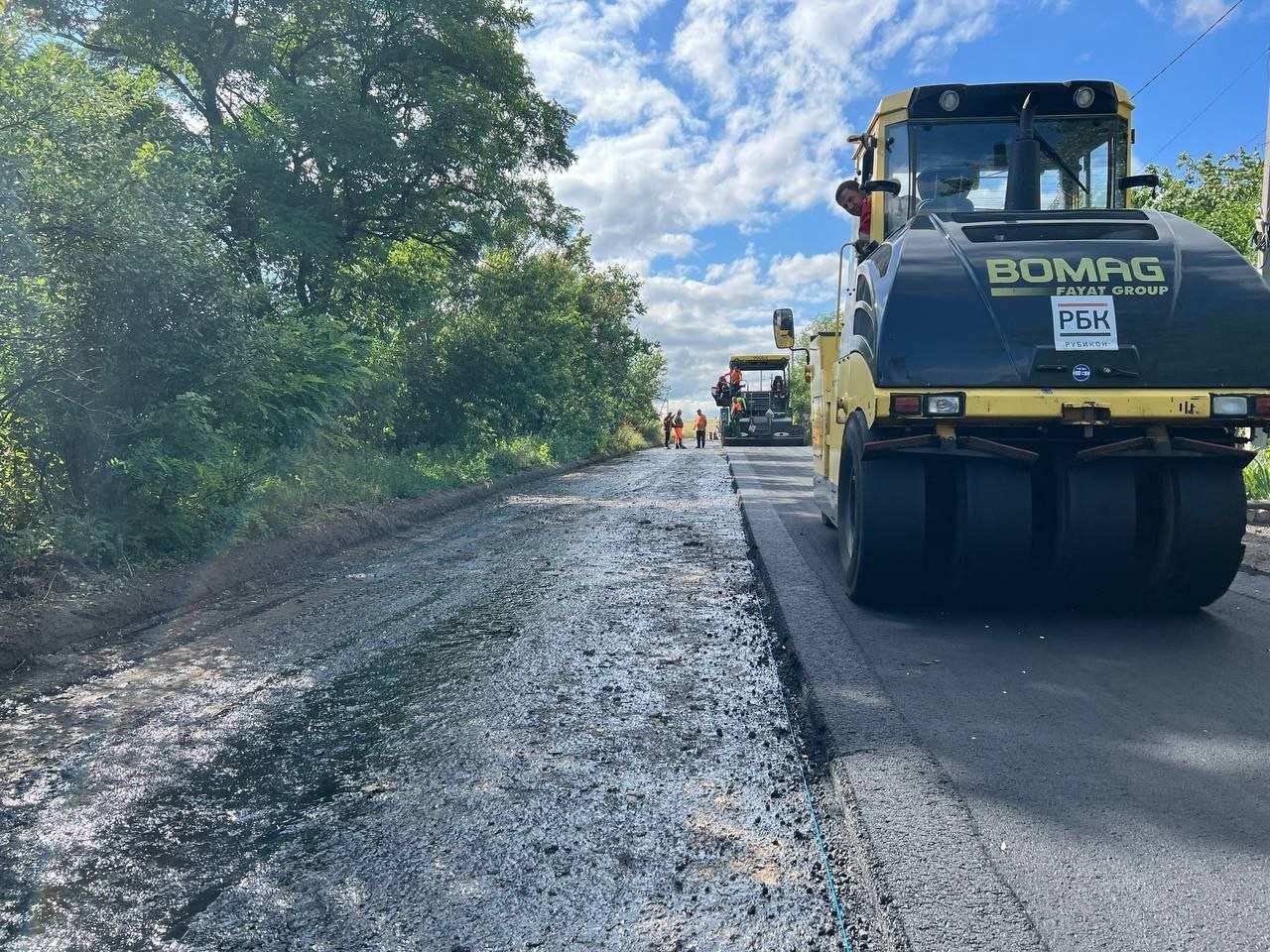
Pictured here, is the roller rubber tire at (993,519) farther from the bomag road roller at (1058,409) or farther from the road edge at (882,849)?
the road edge at (882,849)

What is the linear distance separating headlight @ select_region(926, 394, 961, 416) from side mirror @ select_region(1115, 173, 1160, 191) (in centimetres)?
318

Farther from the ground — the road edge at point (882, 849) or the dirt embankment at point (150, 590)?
the dirt embankment at point (150, 590)

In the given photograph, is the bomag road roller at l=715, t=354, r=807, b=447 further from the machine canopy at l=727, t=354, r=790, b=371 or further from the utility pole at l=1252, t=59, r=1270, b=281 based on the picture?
the utility pole at l=1252, t=59, r=1270, b=281

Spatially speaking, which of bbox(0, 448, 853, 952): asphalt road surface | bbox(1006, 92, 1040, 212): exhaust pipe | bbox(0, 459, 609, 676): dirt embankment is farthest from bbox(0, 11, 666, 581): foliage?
bbox(1006, 92, 1040, 212): exhaust pipe

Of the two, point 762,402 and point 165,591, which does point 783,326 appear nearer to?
point 165,591

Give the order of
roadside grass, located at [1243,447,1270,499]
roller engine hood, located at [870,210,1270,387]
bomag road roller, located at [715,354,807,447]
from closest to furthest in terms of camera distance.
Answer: roller engine hood, located at [870,210,1270,387], roadside grass, located at [1243,447,1270,499], bomag road roller, located at [715,354,807,447]

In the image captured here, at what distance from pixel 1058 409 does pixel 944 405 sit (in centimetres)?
62

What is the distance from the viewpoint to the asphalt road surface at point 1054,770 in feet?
7.65

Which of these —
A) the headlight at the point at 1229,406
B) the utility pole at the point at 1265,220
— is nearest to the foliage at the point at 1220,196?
the utility pole at the point at 1265,220

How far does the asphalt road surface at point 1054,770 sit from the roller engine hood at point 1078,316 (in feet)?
4.92

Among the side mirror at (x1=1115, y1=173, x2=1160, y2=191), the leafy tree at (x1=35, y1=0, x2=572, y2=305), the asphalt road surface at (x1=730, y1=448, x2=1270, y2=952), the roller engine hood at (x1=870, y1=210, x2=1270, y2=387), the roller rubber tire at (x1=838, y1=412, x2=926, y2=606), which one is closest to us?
the asphalt road surface at (x1=730, y1=448, x2=1270, y2=952)

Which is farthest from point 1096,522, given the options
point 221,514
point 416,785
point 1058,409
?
point 221,514

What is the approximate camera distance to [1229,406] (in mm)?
Result: 4906

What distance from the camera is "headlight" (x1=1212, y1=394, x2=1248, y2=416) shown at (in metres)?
4.89
